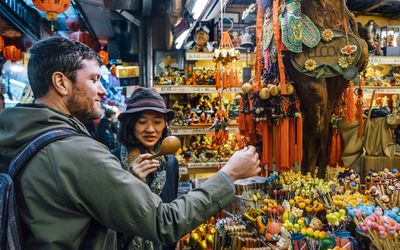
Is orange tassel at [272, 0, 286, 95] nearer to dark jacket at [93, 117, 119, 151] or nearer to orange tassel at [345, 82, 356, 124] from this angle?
orange tassel at [345, 82, 356, 124]

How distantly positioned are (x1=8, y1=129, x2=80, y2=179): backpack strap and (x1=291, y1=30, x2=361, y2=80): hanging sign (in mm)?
1788

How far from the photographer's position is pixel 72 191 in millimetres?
1022

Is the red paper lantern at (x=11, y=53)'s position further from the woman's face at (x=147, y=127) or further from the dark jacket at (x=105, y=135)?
the woman's face at (x=147, y=127)

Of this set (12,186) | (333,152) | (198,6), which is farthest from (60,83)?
(198,6)

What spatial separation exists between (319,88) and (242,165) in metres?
1.41

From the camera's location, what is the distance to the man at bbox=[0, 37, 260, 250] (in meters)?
1.02

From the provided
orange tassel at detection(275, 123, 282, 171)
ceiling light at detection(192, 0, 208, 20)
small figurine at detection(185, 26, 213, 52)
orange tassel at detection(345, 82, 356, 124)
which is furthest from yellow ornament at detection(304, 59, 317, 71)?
small figurine at detection(185, 26, 213, 52)

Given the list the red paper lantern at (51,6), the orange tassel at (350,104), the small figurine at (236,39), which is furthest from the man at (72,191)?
the small figurine at (236,39)

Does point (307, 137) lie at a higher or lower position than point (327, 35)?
lower

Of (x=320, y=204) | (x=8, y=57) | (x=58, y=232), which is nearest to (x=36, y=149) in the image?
(x=58, y=232)

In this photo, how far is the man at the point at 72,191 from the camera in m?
1.02

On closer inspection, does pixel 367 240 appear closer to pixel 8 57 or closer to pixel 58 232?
pixel 58 232

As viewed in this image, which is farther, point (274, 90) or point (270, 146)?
point (270, 146)

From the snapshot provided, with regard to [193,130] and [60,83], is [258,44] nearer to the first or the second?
[60,83]
